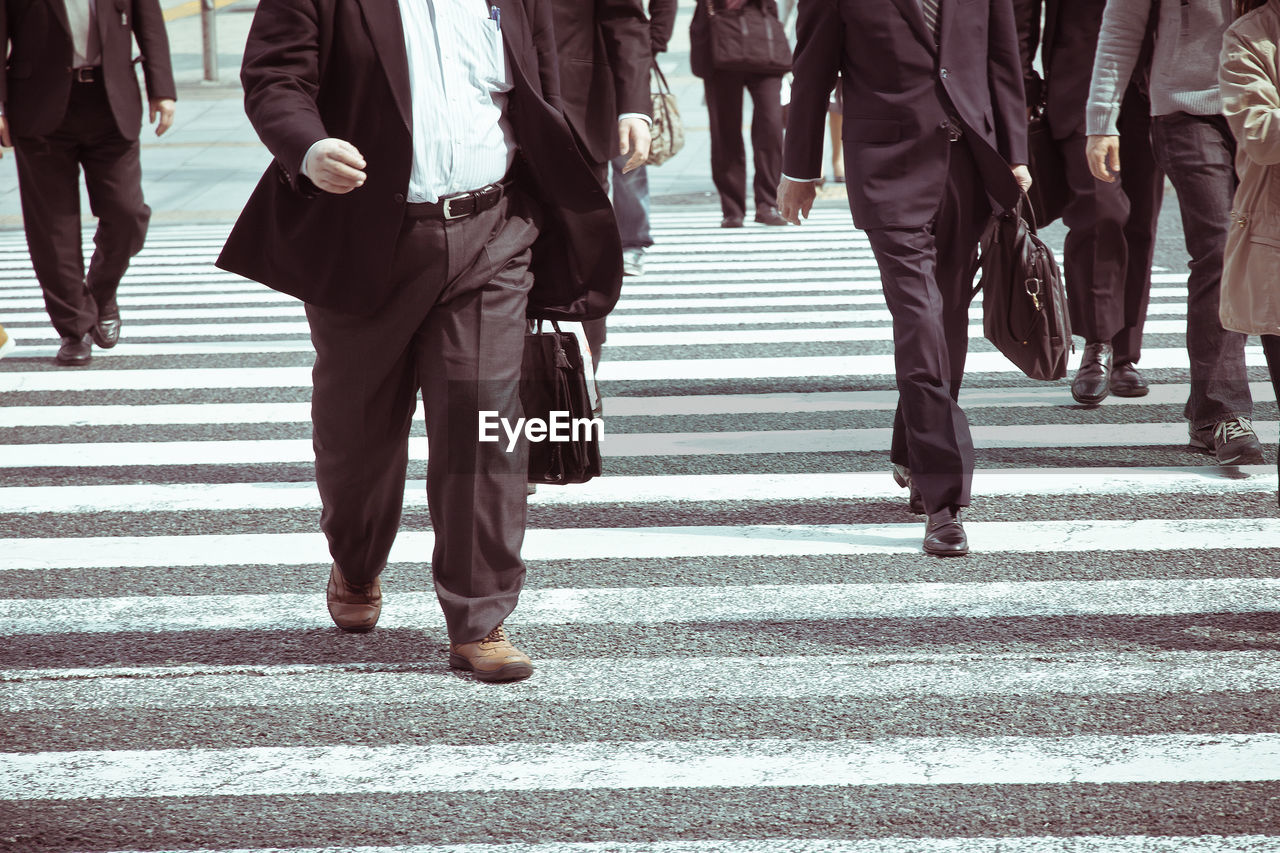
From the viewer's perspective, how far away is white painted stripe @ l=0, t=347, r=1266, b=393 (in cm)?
777

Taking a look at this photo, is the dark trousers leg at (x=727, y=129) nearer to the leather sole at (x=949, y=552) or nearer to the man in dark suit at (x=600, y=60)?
the man in dark suit at (x=600, y=60)

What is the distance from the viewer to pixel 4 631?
14.3 ft

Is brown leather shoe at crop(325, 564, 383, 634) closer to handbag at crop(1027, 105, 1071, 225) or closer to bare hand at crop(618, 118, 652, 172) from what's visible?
bare hand at crop(618, 118, 652, 172)

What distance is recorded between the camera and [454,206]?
3.79m

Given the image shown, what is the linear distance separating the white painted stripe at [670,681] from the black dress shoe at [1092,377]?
10.2 ft

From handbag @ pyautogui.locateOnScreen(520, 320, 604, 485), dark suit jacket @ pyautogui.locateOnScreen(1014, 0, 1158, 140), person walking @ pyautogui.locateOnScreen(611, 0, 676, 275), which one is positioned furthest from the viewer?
person walking @ pyautogui.locateOnScreen(611, 0, 676, 275)

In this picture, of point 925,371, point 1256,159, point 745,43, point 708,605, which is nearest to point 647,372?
point 925,371

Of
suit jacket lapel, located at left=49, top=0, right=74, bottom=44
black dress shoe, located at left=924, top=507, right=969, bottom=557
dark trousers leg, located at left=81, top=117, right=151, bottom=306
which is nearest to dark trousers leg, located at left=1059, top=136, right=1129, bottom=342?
black dress shoe, located at left=924, top=507, right=969, bottom=557

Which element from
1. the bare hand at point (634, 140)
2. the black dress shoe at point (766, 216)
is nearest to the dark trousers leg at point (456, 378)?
the bare hand at point (634, 140)

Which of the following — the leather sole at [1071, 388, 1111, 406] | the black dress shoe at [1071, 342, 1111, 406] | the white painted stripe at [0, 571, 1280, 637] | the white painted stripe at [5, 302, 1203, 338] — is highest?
the white painted stripe at [0, 571, 1280, 637]

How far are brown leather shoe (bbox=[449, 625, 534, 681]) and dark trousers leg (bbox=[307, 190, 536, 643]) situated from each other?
0.04 meters

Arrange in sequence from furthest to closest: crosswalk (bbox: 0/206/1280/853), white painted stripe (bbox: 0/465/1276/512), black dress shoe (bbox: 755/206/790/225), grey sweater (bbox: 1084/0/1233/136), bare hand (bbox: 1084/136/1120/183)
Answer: black dress shoe (bbox: 755/206/790/225)
bare hand (bbox: 1084/136/1120/183)
grey sweater (bbox: 1084/0/1233/136)
white painted stripe (bbox: 0/465/1276/512)
crosswalk (bbox: 0/206/1280/853)

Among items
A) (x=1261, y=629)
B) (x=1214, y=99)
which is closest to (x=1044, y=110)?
(x=1214, y=99)

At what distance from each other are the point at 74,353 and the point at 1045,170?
16.4 feet
